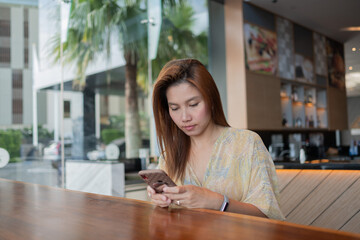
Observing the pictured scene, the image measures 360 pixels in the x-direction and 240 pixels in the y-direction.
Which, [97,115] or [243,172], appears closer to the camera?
[243,172]

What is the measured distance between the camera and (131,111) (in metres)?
5.57

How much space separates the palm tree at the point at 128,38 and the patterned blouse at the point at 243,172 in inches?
145

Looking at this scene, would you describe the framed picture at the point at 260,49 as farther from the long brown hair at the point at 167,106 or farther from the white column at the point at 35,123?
the long brown hair at the point at 167,106

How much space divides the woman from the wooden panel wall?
164 centimetres

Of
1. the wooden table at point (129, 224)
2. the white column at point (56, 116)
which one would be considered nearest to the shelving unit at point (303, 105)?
the white column at point (56, 116)

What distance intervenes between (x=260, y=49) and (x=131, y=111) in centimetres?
228

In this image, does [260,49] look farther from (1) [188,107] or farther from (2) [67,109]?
(1) [188,107]

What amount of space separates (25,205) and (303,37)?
6.27 m

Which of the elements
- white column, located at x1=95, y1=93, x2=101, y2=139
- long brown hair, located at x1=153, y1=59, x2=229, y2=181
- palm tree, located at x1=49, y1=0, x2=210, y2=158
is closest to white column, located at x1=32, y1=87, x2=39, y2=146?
palm tree, located at x1=49, y1=0, x2=210, y2=158

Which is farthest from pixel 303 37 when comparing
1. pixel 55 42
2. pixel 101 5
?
pixel 55 42

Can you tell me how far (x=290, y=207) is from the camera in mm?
2949

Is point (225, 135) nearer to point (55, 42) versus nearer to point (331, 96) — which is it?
point (55, 42)

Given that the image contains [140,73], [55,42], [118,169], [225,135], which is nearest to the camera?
[225,135]

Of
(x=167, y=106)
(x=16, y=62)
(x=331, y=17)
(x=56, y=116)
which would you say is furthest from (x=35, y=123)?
(x=331, y=17)
